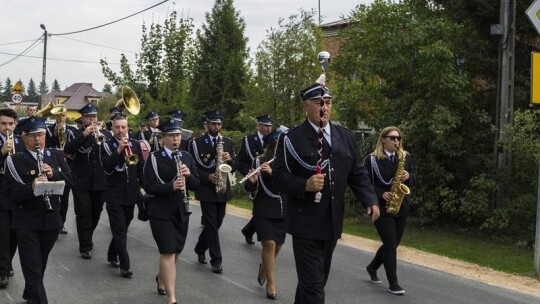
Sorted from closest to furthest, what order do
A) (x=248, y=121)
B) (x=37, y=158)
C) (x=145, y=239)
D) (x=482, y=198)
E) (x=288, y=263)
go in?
(x=37, y=158) → (x=288, y=263) → (x=145, y=239) → (x=482, y=198) → (x=248, y=121)

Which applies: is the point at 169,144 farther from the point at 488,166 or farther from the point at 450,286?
the point at 488,166

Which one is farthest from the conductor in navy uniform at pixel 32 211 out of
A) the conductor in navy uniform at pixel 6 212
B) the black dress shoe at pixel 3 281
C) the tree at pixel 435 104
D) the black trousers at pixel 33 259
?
the tree at pixel 435 104

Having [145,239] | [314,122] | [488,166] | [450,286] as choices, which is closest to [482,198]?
[488,166]

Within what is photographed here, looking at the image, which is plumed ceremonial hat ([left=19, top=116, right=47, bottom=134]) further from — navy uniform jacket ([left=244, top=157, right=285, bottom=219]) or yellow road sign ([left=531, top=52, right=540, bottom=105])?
yellow road sign ([left=531, top=52, right=540, bottom=105])

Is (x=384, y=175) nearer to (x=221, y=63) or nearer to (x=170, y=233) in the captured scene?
(x=170, y=233)

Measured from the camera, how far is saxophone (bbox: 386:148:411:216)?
812cm

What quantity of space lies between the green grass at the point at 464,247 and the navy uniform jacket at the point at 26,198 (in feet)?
23.5

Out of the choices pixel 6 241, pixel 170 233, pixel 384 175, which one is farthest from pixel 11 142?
pixel 384 175

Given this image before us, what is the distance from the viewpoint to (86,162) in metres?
10.8

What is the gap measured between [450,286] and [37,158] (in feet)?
18.6

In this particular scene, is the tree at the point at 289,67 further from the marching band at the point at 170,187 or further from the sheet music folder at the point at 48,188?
the sheet music folder at the point at 48,188

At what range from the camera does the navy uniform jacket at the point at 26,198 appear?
6836 millimetres

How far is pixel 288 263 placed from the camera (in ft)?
33.9

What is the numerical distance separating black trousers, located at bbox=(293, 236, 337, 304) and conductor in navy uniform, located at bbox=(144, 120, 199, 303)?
1.99 m
